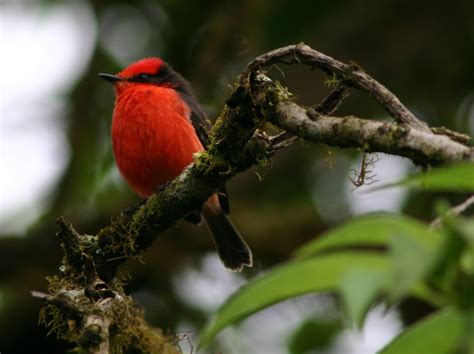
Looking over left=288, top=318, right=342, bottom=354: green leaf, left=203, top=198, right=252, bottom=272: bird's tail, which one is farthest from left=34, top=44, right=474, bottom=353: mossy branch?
left=288, top=318, right=342, bottom=354: green leaf

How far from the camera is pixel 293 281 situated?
1167 millimetres

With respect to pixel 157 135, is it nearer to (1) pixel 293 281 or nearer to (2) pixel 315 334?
(2) pixel 315 334

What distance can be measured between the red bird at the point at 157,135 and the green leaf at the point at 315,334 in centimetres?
67

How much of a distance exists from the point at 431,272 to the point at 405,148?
41.0 inches

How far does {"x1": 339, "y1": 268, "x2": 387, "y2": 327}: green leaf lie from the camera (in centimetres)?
107

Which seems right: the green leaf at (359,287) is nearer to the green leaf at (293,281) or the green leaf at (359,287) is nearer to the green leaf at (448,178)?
the green leaf at (293,281)

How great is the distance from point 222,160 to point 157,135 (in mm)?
2360

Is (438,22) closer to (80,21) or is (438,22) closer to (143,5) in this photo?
(143,5)

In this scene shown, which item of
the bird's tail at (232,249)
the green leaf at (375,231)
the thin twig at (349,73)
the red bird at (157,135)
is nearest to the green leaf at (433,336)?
the green leaf at (375,231)

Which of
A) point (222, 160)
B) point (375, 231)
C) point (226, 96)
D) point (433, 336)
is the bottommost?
point (433, 336)

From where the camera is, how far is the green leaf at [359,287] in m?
1.07

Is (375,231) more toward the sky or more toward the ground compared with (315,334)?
more toward the ground

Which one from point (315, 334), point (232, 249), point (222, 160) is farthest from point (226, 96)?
point (222, 160)

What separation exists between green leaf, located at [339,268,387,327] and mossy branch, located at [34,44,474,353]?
0.87m
